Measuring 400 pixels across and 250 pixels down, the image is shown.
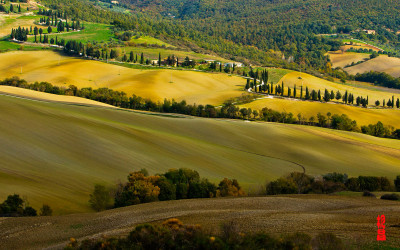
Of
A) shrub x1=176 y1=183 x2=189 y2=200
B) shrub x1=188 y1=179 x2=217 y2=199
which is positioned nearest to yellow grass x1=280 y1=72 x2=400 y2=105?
shrub x1=188 y1=179 x2=217 y2=199

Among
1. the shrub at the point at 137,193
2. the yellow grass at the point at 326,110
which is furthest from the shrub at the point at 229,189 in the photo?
the yellow grass at the point at 326,110

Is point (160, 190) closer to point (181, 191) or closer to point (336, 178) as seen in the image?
point (181, 191)

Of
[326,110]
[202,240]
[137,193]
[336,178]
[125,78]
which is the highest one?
[202,240]

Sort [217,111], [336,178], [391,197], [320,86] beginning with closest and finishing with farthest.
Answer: [391,197], [336,178], [217,111], [320,86]

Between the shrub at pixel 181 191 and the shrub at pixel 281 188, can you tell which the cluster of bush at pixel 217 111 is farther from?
the shrub at pixel 181 191

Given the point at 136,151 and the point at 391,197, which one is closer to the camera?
the point at 391,197

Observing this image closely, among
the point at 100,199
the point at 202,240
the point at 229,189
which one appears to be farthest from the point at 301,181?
the point at 202,240
